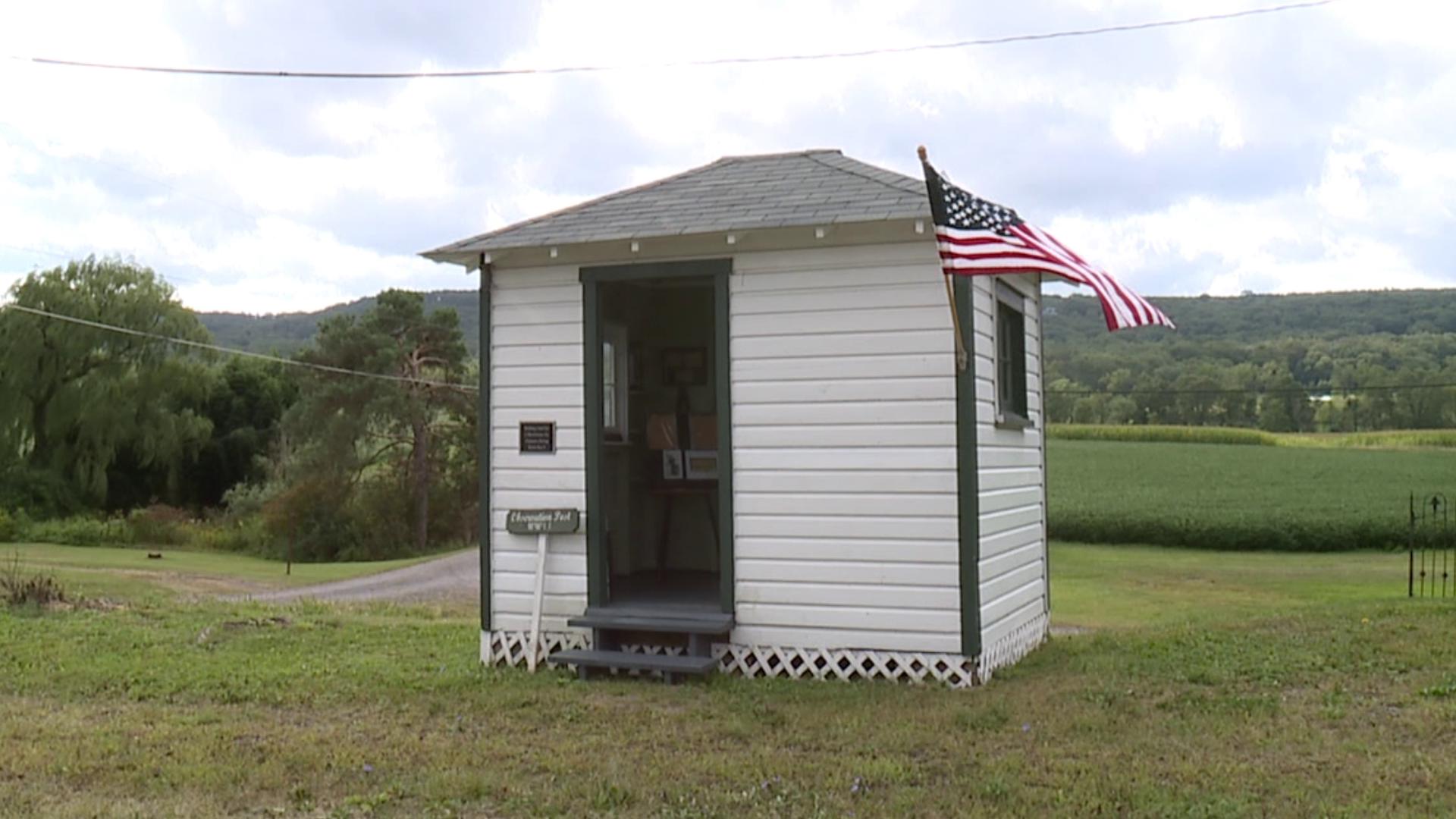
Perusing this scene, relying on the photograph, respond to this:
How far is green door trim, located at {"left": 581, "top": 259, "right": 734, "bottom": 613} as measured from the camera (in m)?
7.27

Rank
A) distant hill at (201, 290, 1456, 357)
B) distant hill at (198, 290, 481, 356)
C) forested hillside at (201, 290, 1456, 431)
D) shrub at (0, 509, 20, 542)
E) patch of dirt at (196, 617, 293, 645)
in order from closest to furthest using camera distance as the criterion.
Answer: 1. patch of dirt at (196, 617, 293, 645)
2. shrub at (0, 509, 20, 542)
3. distant hill at (198, 290, 481, 356)
4. forested hillside at (201, 290, 1456, 431)
5. distant hill at (201, 290, 1456, 357)

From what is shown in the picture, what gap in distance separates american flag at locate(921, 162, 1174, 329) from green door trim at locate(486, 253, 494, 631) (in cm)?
295

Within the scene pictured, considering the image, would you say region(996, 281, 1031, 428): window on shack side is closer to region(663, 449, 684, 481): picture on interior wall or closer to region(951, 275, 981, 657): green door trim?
region(951, 275, 981, 657): green door trim

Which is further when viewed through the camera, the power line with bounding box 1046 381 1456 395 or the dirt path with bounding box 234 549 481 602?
the power line with bounding box 1046 381 1456 395

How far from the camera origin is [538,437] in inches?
301

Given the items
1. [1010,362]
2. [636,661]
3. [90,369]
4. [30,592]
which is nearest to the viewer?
[636,661]

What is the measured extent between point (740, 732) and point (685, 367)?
441 centimetres

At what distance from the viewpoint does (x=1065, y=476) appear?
104ft

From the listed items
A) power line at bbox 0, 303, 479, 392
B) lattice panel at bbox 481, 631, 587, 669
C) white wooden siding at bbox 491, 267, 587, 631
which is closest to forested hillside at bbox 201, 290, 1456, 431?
power line at bbox 0, 303, 479, 392

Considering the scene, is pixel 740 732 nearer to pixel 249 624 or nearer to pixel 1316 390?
pixel 249 624

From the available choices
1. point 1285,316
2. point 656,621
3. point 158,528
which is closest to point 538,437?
point 656,621

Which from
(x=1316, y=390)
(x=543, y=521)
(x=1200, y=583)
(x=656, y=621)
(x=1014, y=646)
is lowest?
(x=1200, y=583)

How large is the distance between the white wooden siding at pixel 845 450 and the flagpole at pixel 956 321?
0.08m

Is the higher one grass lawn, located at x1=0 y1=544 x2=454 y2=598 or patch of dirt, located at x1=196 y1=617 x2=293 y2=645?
patch of dirt, located at x1=196 y1=617 x2=293 y2=645
